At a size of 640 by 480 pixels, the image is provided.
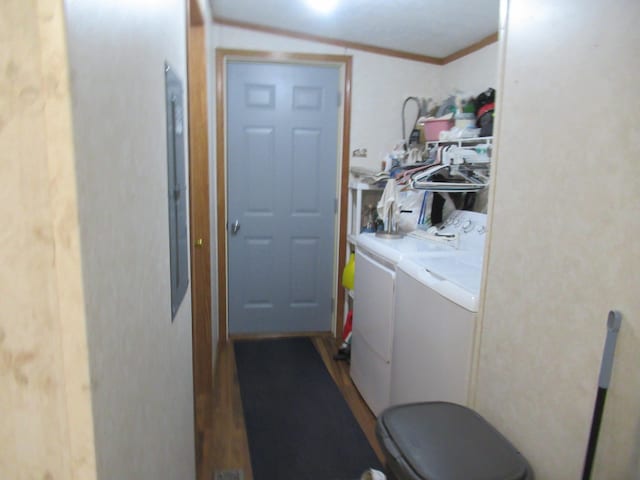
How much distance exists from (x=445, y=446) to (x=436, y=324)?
592 mm

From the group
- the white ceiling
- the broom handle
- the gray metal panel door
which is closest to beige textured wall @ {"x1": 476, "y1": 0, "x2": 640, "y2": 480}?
the broom handle

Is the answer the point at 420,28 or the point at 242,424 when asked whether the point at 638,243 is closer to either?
the point at 242,424

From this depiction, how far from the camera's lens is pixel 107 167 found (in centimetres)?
64

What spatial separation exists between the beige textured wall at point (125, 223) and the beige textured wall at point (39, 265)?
0.02 metres

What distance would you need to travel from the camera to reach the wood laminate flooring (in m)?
2.02

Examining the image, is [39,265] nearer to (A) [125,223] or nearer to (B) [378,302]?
(A) [125,223]

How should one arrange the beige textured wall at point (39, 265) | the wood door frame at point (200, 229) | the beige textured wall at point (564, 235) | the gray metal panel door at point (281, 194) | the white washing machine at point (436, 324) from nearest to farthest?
the beige textured wall at point (39, 265)
the beige textured wall at point (564, 235)
the white washing machine at point (436, 324)
the wood door frame at point (200, 229)
the gray metal panel door at point (281, 194)

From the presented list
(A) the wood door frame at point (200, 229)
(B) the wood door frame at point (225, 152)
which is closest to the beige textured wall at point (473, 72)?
(B) the wood door frame at point (225, 152)

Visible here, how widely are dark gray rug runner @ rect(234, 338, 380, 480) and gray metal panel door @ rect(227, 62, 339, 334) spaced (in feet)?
1.32

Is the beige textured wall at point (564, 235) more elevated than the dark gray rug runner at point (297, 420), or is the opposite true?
the beige textured wall at point (564, 235)

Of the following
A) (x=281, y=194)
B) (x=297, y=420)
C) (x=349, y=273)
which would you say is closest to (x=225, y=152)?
(x=281, y=194)

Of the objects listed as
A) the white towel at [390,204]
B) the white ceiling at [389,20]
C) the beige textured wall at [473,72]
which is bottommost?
the white towel at [390,204]

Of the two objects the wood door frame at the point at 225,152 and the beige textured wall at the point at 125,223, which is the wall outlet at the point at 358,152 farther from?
the beige textured wall at the point at 125,223

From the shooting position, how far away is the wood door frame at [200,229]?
2207mm
